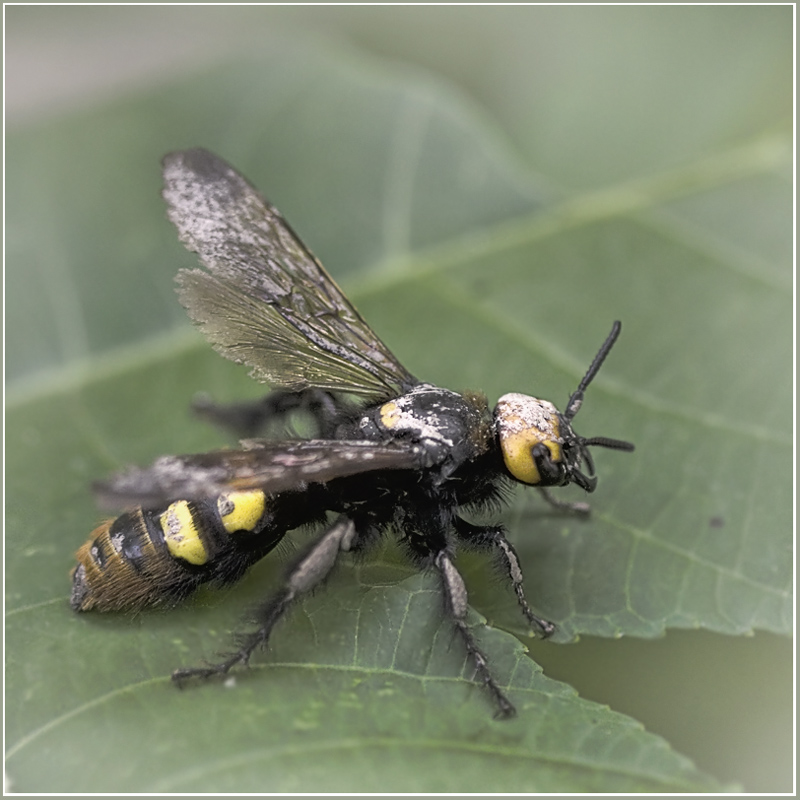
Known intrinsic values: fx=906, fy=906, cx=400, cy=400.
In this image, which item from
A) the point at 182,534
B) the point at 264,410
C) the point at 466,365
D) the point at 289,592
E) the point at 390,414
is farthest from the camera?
the point at 466,365

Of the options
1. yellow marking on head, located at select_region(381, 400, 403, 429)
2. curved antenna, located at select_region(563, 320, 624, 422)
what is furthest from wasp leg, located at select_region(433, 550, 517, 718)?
curved antenna, located at select_region(563, 320, 624, 422)

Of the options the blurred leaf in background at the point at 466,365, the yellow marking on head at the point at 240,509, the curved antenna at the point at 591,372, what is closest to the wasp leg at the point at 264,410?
the blurred leaf in background at the point at 466,365

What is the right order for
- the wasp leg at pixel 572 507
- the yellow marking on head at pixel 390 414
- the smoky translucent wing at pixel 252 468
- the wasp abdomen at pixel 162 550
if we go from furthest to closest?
1. the wasp leg at pixel 572 507
2. the yellow marking on head at pixel 390 414
3. the wasp abdomen at pixel 162 550
4. the smoky translucent wing at pixel 252 468

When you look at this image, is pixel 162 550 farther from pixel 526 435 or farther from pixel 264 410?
pixel 526 435

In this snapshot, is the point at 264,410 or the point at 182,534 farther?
the point at 264,410

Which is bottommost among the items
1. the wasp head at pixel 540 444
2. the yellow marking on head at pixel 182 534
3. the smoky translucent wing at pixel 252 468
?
the yellow marking on head at pixel 182 534

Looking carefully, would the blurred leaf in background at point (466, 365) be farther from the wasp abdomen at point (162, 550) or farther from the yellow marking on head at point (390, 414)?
the yellow marking on head at point (390, 414)

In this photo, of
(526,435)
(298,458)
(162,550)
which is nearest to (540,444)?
(526,435)

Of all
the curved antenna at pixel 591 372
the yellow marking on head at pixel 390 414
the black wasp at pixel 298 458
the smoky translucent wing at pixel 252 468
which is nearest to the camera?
the smoky translucent wing at pixel 252 468
